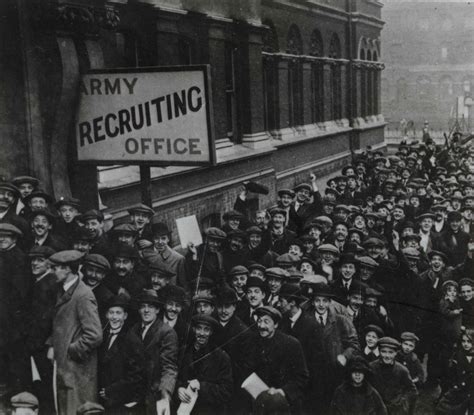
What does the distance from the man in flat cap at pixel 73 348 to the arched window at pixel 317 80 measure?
53.4 feet

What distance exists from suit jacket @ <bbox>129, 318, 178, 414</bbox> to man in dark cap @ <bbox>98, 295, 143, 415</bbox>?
5 cm

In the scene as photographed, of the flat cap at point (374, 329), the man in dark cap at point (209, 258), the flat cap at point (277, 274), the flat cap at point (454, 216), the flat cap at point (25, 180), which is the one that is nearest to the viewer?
the flat cap at point (374, 329)

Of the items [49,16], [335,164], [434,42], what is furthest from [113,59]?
[434,42]

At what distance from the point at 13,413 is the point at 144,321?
1110 millimetres

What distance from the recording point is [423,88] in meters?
59.9

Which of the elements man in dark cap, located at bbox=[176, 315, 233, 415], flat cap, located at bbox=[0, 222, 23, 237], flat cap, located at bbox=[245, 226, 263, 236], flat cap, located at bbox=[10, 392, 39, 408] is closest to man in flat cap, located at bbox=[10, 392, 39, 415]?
flat cap, located at bbox=[10, 392, 39, 408]

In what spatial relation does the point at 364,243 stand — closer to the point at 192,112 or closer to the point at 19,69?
the point at 192,112

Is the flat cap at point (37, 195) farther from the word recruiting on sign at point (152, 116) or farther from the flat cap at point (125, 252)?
the flat cap at point (125, 252)

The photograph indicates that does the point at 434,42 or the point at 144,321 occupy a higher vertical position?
the point at 434,42

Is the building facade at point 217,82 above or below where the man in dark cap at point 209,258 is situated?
above

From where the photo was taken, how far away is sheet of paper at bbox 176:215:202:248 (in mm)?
6402

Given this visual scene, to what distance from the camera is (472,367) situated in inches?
233

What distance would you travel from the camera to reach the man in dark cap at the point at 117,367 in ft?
15.5

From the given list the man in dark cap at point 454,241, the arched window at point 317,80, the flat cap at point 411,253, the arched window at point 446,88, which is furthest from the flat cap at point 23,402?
the arched window at point 446,88
